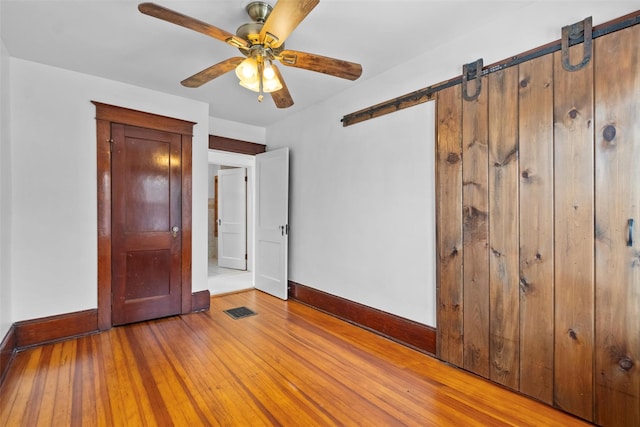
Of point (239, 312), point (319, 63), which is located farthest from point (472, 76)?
point (239, 312)

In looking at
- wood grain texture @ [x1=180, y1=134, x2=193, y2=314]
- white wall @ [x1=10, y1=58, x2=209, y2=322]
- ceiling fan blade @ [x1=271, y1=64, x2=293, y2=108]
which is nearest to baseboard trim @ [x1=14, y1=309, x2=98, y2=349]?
white wall @ [x1=10, y1=58, x2=209, y2=322]

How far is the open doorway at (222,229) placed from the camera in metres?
4.81

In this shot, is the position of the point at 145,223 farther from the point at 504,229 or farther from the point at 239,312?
the point at 504,229

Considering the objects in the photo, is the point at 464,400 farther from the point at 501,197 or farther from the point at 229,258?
the point at 229,258

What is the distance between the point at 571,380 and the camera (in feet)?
6.00

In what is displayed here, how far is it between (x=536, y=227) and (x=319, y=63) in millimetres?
1808

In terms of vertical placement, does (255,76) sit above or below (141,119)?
below

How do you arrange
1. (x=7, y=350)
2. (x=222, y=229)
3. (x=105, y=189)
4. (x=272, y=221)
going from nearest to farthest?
(x=7, y=350) → (x=105, y=189) → (x=272, y=221) → (x=222, y=229)

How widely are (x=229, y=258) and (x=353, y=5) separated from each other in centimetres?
522

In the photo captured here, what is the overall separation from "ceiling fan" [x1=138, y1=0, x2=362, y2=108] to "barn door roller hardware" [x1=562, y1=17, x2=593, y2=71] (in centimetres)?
126

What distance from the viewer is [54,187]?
2867 millimetres

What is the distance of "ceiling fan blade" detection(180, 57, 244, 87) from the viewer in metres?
2.07

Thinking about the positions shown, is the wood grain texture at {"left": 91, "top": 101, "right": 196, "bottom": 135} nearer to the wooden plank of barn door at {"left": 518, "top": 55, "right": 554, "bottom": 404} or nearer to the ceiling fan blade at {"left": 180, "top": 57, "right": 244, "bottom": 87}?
the ceiling fan blade at {"left": 180, "top": 57, "right": 244, "bottom": 87}

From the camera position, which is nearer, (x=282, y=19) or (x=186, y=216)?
(x=282, y=19)
